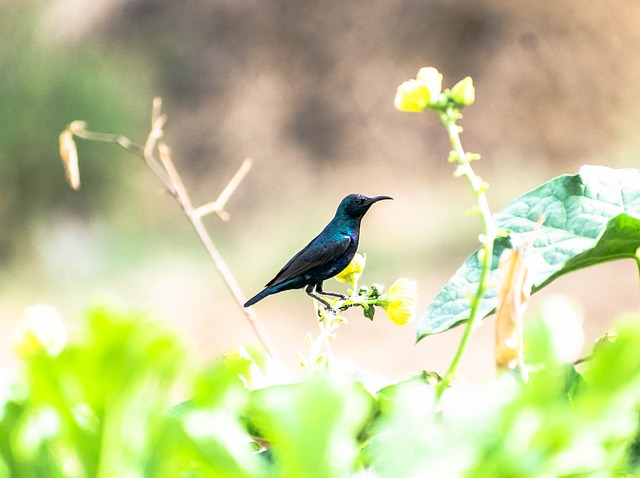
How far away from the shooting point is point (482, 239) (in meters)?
0.13

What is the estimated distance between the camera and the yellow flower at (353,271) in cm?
26

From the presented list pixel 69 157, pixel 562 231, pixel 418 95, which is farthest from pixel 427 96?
pixel 69 157

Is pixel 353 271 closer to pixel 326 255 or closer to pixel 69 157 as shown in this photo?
pixel 326 255

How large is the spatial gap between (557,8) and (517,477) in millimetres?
2121

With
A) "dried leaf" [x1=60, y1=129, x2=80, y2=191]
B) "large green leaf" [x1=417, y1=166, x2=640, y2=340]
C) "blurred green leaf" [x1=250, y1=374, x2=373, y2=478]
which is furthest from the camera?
"dried leaf" [x1=60, y1=129, x2=80, y2=191]

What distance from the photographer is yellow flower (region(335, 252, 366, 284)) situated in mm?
255

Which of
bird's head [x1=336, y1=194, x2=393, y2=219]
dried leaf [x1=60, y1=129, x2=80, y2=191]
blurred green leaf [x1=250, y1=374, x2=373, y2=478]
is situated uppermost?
dried leaf [x1=60, y1=129, x2=80, y2=191]

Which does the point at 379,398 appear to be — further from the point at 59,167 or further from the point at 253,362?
the point at 59,167

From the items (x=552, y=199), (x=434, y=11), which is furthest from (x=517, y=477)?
(x=434, y=11)

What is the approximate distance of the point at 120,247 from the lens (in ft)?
6.38

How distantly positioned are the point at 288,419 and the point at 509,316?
0.05 metres

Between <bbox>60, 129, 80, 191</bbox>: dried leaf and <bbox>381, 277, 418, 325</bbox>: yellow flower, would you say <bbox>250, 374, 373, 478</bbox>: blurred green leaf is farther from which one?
<bbox>60, 129, 80, 191</bbox>: dried leaf

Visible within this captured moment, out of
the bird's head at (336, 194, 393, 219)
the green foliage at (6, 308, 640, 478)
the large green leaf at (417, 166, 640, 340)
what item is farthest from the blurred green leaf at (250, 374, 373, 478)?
the bird's head at (336, 194, 393, 219)

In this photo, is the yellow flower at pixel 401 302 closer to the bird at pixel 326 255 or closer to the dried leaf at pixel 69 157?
the bird at pixel 326 255
